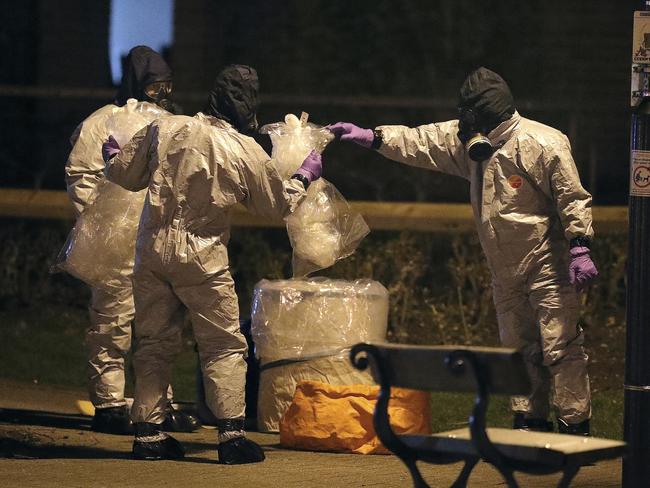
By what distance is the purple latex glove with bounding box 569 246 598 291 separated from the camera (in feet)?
23.6

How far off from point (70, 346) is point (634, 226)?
6.16 m

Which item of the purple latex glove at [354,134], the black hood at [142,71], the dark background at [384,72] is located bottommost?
the purple latex glove at [354,134]

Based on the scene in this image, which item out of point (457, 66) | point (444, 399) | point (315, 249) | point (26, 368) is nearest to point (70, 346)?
point (26, 368)

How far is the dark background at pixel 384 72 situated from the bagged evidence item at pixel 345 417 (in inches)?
290

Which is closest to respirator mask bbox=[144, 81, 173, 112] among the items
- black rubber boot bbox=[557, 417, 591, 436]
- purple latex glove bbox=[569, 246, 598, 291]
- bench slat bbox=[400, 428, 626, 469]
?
purple latex glove bbox=[569, 246, 598, 291]

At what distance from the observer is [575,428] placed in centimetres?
749

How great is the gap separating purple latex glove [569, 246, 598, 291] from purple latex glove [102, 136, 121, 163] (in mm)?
2323

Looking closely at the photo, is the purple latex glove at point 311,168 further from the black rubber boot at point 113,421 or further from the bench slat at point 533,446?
the bench slat at point 533,446

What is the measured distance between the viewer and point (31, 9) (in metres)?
16.8

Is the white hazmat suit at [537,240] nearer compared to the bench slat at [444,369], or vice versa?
the bench slat at [444,369]

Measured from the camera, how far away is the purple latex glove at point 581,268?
7.20m

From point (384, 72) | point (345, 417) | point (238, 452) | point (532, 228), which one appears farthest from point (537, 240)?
point (384, 72)

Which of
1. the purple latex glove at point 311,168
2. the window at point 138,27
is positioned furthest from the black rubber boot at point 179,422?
the window at point 138,27

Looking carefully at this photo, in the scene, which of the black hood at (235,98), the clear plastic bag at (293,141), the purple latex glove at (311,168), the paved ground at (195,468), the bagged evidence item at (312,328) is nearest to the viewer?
the paved ground at (195,468)
